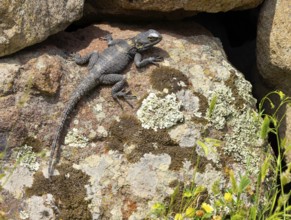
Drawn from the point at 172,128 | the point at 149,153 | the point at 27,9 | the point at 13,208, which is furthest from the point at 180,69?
the point at 13,208

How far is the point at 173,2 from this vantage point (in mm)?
5496

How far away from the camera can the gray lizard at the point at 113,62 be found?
4953 millimetres

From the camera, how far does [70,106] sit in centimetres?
484

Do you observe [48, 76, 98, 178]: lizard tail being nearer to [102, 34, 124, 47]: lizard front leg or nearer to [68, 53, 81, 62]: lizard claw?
[68, 53, 81, 62]: lizard claw

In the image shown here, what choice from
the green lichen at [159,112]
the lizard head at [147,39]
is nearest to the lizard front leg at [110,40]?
the lizard head at [147,39]

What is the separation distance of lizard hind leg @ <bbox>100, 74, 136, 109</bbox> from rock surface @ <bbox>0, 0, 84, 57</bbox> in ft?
2.31

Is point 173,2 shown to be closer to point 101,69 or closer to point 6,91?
point 101,69

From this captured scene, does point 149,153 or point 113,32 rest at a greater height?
point 113,32

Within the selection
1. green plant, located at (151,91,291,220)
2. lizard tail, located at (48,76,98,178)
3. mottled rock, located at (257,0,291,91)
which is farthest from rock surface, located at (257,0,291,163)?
lizard tail, located at (48,76,98,178)

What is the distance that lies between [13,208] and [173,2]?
270cm

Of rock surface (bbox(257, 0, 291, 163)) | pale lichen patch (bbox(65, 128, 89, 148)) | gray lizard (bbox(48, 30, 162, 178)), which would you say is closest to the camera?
pale lichen patch (bbox(65, 128, 89, 148))

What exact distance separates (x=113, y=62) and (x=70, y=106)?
0.86 m

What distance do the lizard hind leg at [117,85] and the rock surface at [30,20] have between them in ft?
2.31

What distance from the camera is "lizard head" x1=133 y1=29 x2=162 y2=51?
5.55 metres
